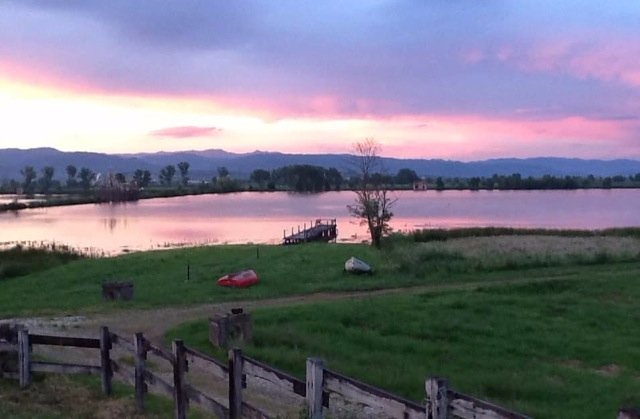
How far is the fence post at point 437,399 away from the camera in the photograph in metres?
5.89

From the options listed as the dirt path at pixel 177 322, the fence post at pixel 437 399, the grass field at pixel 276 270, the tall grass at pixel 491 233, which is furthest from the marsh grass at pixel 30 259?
the fence post at pixel 437 399

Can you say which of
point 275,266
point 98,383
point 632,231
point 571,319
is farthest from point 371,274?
point 632,231

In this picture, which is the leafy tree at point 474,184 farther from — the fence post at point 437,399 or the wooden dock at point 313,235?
the fence post at point 437,399

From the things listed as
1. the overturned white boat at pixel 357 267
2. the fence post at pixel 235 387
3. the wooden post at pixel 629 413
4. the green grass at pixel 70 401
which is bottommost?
the overturned white boat at pixel 357 267

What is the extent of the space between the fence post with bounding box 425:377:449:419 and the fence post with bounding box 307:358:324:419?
119cm

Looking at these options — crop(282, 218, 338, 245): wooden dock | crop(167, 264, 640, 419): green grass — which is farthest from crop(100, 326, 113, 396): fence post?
crop(282, 218, 338, 245): wooden dock

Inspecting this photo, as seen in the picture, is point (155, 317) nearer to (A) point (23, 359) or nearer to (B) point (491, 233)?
(A) point (23, 359)

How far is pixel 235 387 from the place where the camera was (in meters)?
7.45

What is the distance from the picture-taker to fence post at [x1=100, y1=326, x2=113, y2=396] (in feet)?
32.1

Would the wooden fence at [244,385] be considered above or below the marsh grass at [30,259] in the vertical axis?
above

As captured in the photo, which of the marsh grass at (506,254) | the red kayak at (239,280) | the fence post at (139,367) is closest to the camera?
the fence post at (139,367)

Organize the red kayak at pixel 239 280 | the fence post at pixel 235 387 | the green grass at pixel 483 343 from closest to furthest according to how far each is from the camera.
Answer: the fence post at pixel 235 387
the green grass at pixel 483 343
the red kayak at pixel 239 280

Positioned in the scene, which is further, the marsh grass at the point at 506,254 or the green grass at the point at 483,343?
the marsh grass at the point at 506,254

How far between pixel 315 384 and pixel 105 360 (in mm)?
4062
